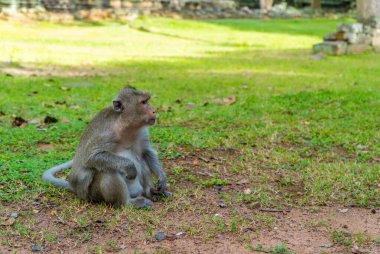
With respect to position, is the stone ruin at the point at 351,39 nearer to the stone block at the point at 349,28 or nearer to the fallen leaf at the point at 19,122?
the stone block at the point at 349,28

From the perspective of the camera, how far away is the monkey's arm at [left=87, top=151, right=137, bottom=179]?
512 centimetres

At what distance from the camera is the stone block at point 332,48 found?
58.4 feet

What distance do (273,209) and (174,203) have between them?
2.87ft

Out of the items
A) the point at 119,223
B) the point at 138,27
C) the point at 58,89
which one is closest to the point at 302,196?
the point at 119,223

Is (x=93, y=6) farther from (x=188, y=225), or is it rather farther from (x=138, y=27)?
(x=188, y=225)

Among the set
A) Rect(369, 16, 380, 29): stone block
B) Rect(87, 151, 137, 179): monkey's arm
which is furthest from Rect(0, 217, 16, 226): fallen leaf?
Rect(369, 16, 380, 29): stone block

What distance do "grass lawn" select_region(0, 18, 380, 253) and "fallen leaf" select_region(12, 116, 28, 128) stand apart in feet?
0.27

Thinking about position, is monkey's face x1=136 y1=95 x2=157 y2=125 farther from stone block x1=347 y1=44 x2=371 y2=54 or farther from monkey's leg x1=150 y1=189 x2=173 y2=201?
stone block x1=347 y1=44 x2=371 y2=54

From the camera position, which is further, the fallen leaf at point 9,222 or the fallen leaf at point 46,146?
the fallen leaf at point 46,146

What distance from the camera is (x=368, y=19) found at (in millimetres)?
18750

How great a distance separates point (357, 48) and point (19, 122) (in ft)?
41.3

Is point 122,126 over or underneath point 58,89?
over

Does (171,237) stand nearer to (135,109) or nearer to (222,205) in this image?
(222,205)

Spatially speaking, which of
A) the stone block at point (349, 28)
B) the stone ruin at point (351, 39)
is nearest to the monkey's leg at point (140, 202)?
the stone ruin at point (351, 39)
